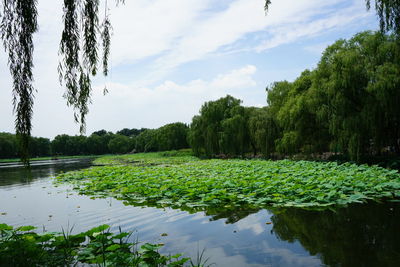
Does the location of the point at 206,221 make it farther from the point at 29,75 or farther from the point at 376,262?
the point at 29,75

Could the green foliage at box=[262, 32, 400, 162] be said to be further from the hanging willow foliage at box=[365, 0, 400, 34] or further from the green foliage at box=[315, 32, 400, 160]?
the hanging willow foliage at box=[365, 0, 400, 34]

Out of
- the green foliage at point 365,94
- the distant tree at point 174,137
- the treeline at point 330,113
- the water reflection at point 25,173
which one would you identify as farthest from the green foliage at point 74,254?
the distant tree at point 174,137

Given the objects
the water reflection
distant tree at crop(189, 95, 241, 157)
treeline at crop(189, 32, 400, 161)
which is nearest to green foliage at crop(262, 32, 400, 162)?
treeline at crop(189, 32, 400, 161)

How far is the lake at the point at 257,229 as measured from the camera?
2.98 m

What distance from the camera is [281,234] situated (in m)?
3.76

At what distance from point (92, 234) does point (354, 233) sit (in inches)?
125

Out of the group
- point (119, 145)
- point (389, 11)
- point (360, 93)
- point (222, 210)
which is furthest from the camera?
point (119, 145)

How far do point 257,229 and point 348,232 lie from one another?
112cm

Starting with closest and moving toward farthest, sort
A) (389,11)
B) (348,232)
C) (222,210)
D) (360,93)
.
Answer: (348,232) < (389,11) < (222,210) < (360,93)

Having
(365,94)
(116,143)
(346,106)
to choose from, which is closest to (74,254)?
(346,106)

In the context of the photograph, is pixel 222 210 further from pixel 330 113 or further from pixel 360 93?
pixel 330 113

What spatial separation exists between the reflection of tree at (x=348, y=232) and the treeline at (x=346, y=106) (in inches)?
195

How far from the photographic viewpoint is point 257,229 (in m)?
3.96

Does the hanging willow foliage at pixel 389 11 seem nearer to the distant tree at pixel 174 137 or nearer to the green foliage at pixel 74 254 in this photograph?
the green foliage at pixel 74 254
